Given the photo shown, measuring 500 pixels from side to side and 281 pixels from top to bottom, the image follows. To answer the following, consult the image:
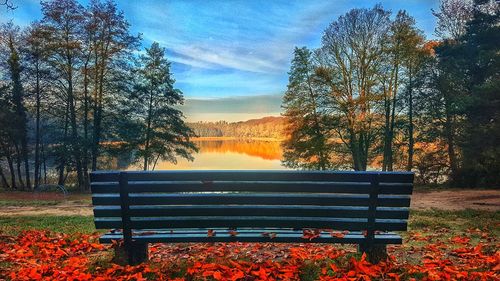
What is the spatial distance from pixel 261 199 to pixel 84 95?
27647mm

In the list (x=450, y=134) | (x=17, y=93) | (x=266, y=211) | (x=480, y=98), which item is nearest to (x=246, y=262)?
(x=266, y=211)

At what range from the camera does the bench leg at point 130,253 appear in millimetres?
3969

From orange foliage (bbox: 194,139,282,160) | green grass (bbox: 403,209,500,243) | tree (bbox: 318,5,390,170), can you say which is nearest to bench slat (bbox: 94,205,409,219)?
green grass (bbox: 403,209,500,243)

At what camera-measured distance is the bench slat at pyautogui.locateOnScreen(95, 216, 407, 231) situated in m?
3.79

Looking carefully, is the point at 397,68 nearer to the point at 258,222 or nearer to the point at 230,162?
the point at 230,162

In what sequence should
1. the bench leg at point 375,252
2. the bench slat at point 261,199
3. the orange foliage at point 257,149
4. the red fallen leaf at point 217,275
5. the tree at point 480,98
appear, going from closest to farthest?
the red fallen leaf at point 217,275, the bench slat at point 261,199, the bench leg at point 375,252, the tree at point 480,98, the orange foliage at point 257,149

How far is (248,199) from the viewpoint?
12.3 ft

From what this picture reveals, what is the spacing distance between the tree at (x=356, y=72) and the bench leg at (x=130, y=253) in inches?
949

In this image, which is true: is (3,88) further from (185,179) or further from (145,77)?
(185,179)

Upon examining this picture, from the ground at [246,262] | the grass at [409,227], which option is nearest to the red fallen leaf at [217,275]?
the ground at [246,262]

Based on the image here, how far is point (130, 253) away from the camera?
13.1 feet

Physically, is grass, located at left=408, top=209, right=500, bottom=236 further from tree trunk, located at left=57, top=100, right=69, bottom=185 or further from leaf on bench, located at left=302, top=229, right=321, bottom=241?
tree trunk, located at left=57, top=100, right=69, bottom=185

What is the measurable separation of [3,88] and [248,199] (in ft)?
103

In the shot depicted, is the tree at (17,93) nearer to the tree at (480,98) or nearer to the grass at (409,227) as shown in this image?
the grass at (409,227)
